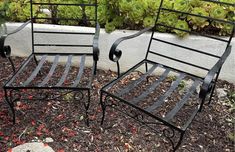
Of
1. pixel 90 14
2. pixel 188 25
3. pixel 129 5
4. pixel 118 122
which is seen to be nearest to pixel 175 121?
pixel 118 122

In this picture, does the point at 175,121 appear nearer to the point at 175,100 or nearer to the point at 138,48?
the point at 175,100

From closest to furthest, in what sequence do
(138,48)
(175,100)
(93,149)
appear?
(93,149), (175,100), (138,48)

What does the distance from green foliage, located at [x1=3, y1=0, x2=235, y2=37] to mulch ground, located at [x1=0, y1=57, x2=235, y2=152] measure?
86 cm

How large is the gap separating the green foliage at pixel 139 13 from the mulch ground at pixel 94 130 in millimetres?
864

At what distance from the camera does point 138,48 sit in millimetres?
3332

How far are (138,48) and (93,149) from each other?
129cm

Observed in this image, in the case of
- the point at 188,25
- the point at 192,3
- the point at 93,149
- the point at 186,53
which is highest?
the point at 192,3

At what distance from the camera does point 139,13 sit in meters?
3.17

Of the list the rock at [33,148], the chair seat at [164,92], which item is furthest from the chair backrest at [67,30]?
the rock at [33,148]

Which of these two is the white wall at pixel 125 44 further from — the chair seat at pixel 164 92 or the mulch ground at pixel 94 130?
the mulch ground at pixel 94 130

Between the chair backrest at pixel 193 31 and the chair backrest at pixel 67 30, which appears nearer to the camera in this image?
the chair backrest at pixel 193 31

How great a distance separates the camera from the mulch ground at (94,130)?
255cm

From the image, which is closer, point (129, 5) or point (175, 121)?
point (175, 121)

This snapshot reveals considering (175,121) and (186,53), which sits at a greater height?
(186,53)
